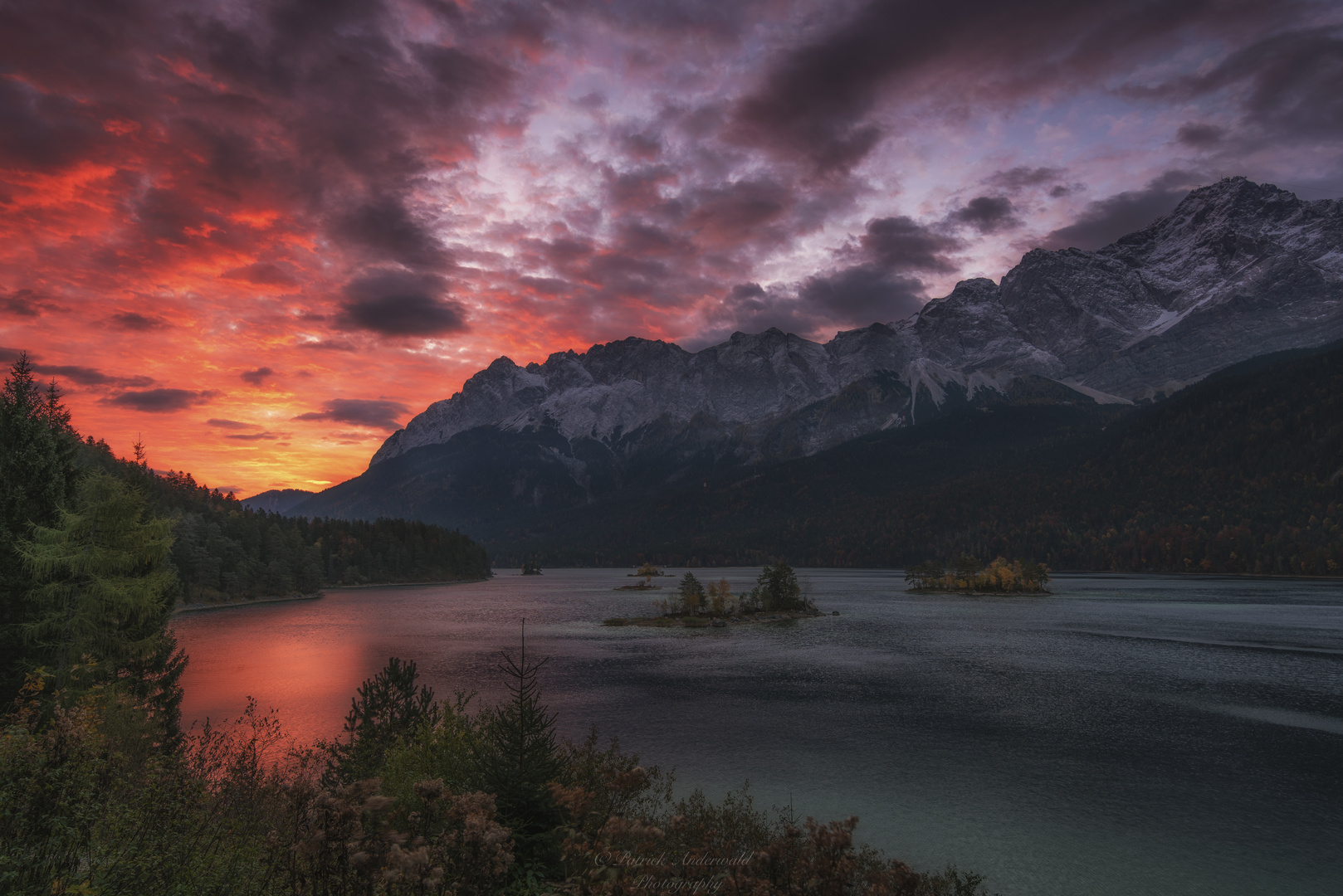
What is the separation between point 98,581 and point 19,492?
16.6 feet

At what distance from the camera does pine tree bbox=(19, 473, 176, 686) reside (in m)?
30.2

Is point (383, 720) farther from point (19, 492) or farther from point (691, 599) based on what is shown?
point (691, 599)

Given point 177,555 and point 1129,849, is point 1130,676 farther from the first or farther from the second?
point 177,555

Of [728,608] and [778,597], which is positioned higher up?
[778,597]

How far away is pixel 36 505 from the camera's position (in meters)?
30.9

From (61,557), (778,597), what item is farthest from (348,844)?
(778,597)

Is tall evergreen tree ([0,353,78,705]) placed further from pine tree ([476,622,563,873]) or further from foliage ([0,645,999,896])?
pine tree ([476,622,563,873])

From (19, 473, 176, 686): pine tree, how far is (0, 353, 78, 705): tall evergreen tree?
558mm

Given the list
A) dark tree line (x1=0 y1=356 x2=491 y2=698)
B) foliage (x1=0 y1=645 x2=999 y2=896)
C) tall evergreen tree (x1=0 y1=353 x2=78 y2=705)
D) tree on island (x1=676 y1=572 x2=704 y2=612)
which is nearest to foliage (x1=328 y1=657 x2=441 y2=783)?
foliage (x1=0 y1=645 x2=999 y2=896)

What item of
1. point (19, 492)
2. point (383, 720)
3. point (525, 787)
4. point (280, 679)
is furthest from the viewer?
point (280, 679)

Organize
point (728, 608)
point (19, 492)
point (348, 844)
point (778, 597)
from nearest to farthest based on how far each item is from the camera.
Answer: point (348, 844) → point (19, 492) → point (778, 597) → point (728, 608)

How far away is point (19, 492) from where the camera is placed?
30031 mm

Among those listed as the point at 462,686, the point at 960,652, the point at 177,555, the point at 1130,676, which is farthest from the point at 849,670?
the point at 177,555

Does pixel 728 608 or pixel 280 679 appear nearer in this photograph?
pixel 280 679
